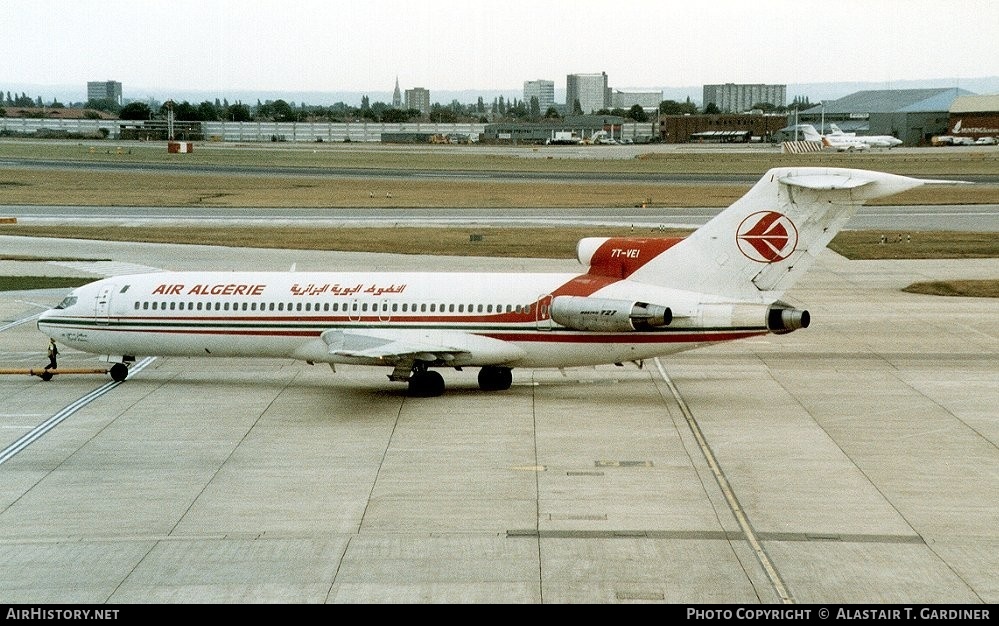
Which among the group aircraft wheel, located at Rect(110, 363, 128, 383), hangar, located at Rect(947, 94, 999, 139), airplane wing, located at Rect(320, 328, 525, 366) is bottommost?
aircraft wheel, located at Rect(110, 363, 128, 383)

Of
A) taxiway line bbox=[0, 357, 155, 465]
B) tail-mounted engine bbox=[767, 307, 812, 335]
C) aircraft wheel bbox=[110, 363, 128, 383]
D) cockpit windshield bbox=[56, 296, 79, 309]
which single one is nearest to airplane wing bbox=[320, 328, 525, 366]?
tail-mounted engine bbox=[767, 307, 812, 335]

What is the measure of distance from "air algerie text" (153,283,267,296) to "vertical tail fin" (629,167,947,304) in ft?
38.7

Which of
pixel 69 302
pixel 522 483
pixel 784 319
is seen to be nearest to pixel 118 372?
pixel 69 302

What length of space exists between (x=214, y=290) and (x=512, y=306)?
898 cm

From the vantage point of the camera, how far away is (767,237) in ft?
94.7

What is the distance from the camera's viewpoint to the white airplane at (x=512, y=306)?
28703 mm

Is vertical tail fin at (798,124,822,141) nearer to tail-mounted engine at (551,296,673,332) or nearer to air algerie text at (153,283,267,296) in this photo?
tail-mounted engine at (551,296,673,332)

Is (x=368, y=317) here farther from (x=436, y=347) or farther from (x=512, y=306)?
(x=512, y=306)

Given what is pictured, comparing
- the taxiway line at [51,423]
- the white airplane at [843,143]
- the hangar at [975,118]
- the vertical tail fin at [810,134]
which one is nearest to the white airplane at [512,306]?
the taxiway line at [51,423]

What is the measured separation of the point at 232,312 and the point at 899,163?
104 m

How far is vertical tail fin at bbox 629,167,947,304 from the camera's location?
28203mm

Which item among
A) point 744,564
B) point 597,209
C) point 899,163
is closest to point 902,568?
point 744,564

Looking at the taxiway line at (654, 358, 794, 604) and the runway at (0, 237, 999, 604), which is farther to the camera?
the runway at (0, 237, 999, 604)

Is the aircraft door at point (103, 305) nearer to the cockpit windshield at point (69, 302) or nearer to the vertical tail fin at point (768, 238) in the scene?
Answer: the cockpit windshield at point (69, 302)
